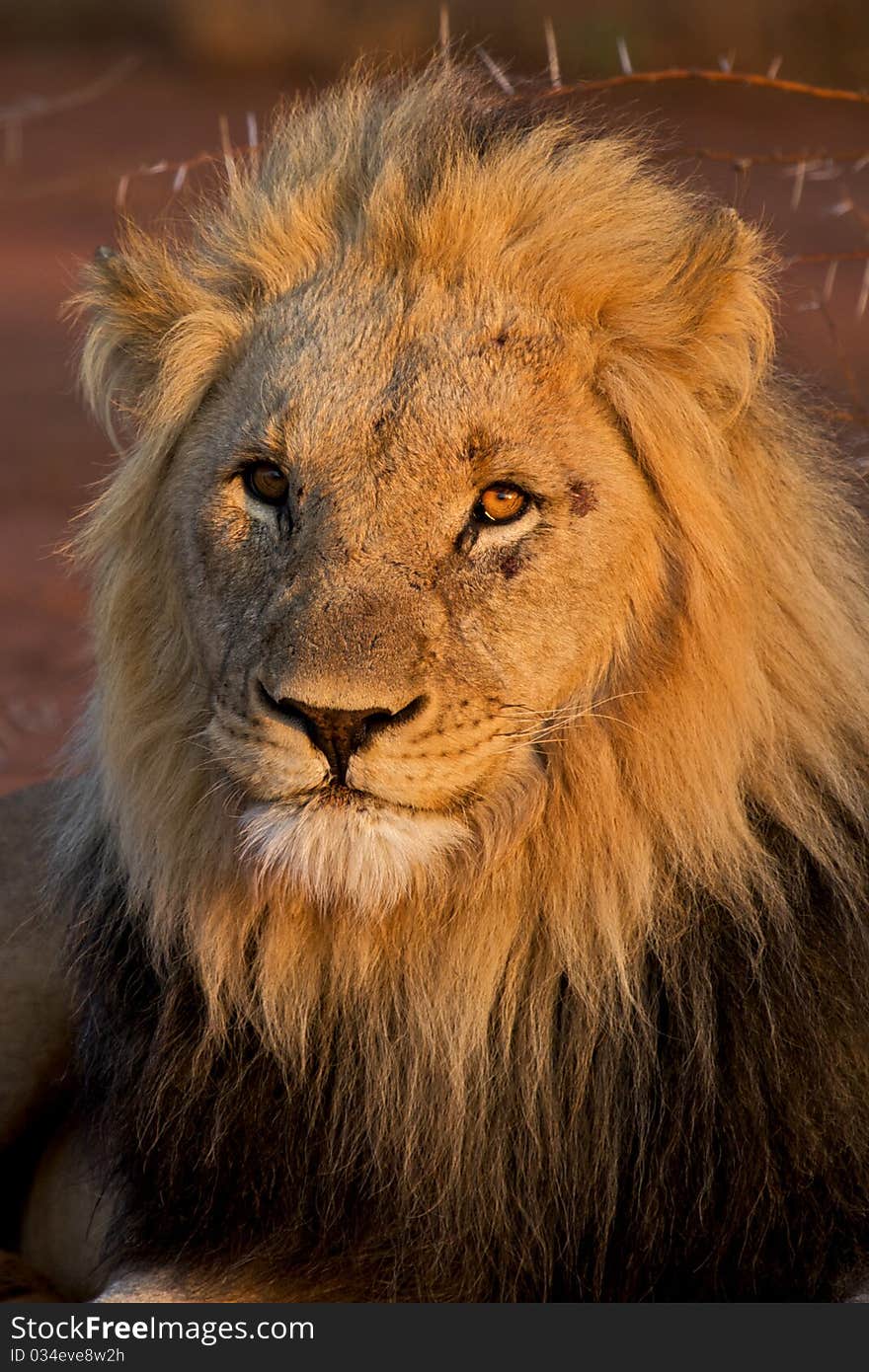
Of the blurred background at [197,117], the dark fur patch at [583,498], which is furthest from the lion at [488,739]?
the blurred background at [197,117]

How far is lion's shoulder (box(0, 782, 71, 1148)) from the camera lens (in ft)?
12.9

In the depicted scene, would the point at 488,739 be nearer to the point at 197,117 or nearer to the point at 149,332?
the point at 149,332

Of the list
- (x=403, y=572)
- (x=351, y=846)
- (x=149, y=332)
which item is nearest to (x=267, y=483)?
(x=403, y=572)

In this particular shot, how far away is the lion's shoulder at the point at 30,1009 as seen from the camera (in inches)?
155

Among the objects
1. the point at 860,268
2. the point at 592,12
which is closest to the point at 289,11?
the point at 592,12

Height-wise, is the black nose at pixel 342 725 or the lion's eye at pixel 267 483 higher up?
the lion's eye at pixel 267 483

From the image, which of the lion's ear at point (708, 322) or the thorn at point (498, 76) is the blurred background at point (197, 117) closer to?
the thorn at point (498, 76)

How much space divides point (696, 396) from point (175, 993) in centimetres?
128

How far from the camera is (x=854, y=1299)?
2.80 meters

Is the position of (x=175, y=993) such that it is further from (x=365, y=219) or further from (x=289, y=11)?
(x=289, y=11)

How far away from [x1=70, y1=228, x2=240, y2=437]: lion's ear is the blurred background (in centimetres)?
524

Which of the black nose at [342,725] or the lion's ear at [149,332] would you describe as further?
the lion's ear at [149,332]

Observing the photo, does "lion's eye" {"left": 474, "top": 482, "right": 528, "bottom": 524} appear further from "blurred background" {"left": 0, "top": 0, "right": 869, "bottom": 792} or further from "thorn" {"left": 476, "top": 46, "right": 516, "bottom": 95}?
"blurred background" {"left": 0, "top": 0, "right": 869, "bottom": 792}

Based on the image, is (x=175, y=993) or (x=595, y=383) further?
(x=175, y=993)
